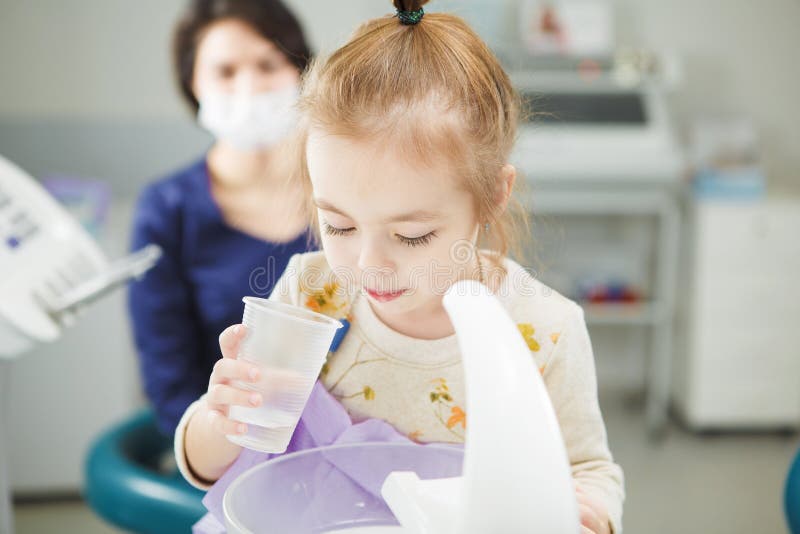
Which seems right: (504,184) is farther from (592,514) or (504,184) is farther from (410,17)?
(592,514)

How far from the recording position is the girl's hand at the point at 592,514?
0.62 metres

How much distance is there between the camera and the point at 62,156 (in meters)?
2.89

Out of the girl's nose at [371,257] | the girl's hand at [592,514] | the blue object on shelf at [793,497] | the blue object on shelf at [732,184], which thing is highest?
the girl's nose at [371,257]

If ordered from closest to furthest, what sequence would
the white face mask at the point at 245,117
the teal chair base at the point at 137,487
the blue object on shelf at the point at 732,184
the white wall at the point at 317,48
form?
the teal chair base at the point at 137,487 → the white face mask at the point at 245,117 → the blue object on shelf at the point at 732,184 → the white wall at the point at 317,48

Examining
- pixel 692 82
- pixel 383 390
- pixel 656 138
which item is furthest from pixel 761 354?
pixel 383 390

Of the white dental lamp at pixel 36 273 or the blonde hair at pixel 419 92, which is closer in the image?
the blonde hair at pixel 419 92

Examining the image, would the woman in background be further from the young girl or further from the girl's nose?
the girl's nose

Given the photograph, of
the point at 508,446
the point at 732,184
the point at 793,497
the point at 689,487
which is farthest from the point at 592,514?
the point at 732,184

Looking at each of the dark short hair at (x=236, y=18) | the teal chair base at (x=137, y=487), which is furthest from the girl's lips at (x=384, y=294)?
the dark short hair at (x=236, y=18)

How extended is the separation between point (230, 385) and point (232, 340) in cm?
3

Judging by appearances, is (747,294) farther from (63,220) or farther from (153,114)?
(63,220)

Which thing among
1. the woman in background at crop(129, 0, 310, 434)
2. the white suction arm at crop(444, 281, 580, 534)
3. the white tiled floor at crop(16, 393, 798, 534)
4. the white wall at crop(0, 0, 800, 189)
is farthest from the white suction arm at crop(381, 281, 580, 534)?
the white wall at crop(0, 0, 800, 189)

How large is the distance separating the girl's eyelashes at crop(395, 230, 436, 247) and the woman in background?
676mm

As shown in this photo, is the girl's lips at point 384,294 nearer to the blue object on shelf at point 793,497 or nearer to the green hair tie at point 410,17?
the green hair tie at point 410,17
